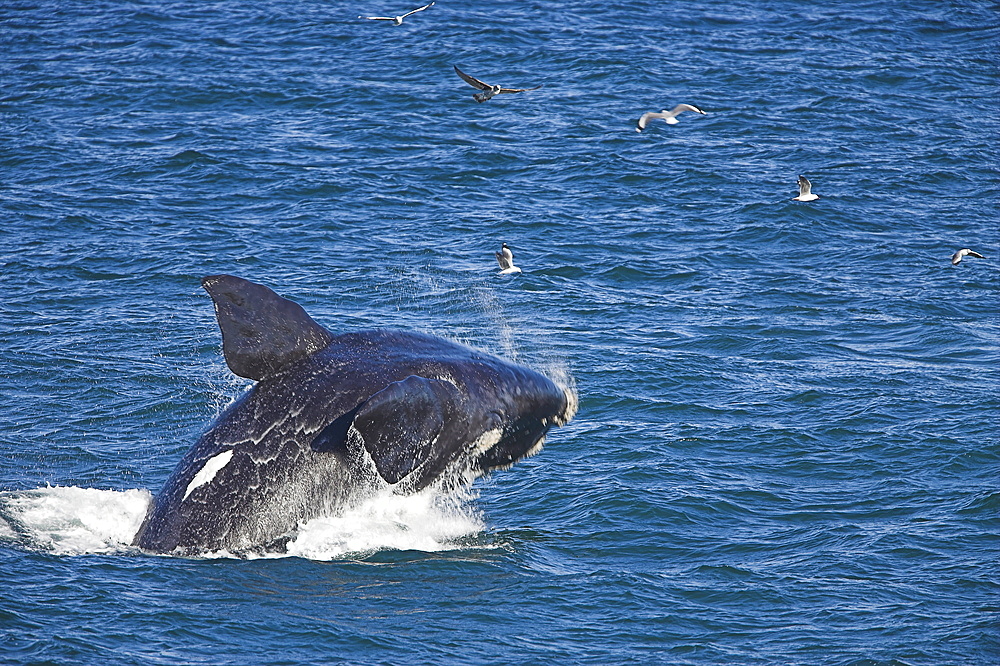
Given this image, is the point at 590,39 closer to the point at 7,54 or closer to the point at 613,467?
the point at 7,54

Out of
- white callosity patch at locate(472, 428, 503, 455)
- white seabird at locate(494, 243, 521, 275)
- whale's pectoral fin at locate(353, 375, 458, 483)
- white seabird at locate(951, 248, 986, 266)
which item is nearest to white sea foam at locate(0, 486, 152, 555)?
whale's pectoral fin at locate(353, 375, 458, 483)

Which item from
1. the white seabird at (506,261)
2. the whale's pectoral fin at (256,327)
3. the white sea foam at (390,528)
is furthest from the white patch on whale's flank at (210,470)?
the white seabird at (506,261)

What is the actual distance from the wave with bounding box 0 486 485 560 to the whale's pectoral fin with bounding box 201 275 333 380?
5.29 feet

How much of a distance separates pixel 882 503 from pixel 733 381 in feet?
14.4

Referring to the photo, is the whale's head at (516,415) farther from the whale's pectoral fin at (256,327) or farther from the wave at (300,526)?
the whale's pectoral fin at (256,327)

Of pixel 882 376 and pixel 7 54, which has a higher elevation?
pixel 7 54

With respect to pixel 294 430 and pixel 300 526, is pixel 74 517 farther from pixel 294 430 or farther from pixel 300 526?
pixel 294 430

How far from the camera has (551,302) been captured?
914 inches

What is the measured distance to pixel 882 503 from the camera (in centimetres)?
1591

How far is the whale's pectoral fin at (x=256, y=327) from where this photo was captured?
11.9 m

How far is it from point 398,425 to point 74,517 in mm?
5102

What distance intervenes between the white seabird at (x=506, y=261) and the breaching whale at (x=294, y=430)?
426 inches

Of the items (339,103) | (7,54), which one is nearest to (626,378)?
(339,103)

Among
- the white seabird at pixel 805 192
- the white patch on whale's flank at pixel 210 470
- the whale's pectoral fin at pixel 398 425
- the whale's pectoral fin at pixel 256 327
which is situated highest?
the whale's pectoral fin at pixel 256 327
